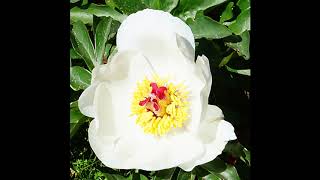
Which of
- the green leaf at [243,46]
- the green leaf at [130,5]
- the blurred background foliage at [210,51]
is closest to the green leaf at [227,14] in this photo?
the blurred background foliage at [210,51]

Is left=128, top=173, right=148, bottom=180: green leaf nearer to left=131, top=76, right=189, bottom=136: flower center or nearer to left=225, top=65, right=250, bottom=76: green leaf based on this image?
left=131, top=76, right=189, bottom=136: flower center

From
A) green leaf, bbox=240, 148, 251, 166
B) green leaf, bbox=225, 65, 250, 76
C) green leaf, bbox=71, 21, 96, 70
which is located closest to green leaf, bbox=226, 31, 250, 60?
green leaf, bbox=225, 65, 250, 76

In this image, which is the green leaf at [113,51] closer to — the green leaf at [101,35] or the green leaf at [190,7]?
the green leaf at [101,35]

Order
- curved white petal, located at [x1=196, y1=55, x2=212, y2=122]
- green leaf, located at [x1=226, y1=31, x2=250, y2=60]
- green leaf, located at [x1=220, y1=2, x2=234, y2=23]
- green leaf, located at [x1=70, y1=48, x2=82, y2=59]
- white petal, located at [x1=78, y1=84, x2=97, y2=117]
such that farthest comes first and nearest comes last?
green leaf, located at [x1=70, y1=48, x2=82, y2=59] < green leaf, located at [x1=220, y1=2, x2=234, y2=23] < green leaf, located at [x1=226, y1=31, x2=250, y2=60] < white petal, located at [x1=78, y1=84, x2=97, y2=117] < curved white petal, located at [x1=196, y1=55, x2=212, y2=122]

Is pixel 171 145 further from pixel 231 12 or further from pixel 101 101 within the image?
pixel 231 12

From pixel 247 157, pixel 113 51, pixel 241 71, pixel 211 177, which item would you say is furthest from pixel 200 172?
pixel 113 51

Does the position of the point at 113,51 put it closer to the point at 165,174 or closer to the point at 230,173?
the point at 165,174
